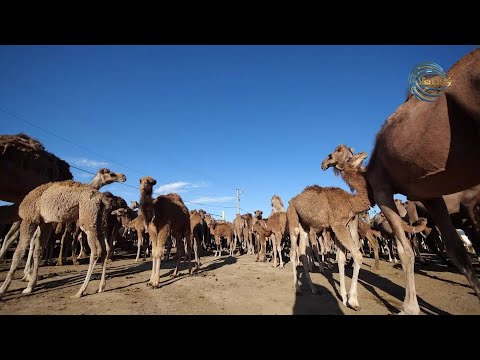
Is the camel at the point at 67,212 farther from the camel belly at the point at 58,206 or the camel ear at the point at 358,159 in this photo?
the camel ear at the point at 358,159

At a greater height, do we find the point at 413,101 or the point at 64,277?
the point at 413,101

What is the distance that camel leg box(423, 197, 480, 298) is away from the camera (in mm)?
4552

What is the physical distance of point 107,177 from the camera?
28.1 feet

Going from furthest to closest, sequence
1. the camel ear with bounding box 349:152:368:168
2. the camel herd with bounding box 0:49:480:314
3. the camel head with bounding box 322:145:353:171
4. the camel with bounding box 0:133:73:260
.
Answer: the camel with bounding box 0:133:73:260
the camel head with bounding box 322:145:353:171
the camel ear with bounding box 349:152:368:168
the camel herd with bounding box 0:49:480:314

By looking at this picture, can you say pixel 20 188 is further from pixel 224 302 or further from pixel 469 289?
pixel 469 289

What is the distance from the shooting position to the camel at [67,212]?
253 inches

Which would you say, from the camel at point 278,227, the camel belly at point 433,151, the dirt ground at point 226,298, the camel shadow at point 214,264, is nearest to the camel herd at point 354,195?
the camel belly at point 433,151

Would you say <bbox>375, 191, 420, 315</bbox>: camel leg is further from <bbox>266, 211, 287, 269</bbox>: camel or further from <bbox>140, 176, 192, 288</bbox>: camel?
<bbox>266, 211, 287, 269</bbox>: camel

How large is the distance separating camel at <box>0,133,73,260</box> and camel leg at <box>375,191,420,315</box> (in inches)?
461

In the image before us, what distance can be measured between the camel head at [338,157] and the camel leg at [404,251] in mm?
1972

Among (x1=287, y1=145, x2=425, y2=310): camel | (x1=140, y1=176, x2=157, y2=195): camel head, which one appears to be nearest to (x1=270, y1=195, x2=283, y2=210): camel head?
(x1=287, y1=145, x2=425, y2=310): camel
